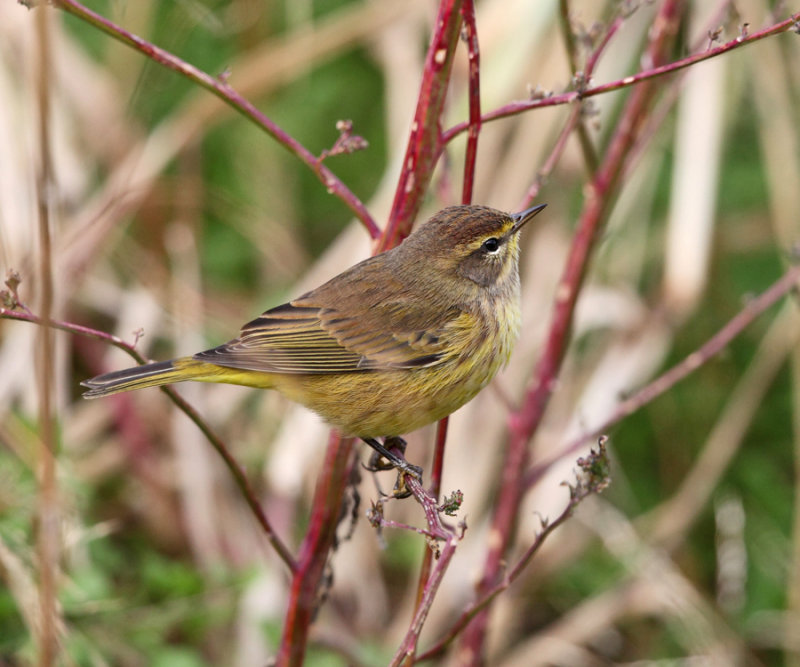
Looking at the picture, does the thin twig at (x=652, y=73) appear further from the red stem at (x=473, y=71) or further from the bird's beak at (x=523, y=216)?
the bird's beak at (x=523, y=216)

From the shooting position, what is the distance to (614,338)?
4.49 metres

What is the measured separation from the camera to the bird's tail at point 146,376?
245 centimetres

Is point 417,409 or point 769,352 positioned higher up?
point 769,352

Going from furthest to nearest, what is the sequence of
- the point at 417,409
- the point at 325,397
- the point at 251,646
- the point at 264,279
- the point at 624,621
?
1. the point at 264,279
2. the point at 624,621
3. the point at 251,646
4. the point at 325,397
5. the point at 417,409

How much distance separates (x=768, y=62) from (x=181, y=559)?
3.60m

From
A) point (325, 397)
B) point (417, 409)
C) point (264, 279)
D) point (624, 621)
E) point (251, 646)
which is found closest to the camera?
point (417, 409)

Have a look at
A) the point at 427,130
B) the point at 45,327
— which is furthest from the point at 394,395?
the point at 45,327

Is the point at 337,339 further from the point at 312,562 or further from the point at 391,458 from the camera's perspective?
the point at 312,562

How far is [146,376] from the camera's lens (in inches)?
99.3

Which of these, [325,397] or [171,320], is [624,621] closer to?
[325,397]

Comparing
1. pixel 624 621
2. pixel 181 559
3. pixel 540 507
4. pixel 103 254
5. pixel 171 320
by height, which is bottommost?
pixel 624 621

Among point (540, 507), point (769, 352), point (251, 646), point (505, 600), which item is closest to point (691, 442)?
point (769, 352)

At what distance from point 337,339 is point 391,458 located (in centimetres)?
55

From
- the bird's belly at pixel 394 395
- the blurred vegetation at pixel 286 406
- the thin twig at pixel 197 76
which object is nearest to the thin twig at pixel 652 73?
the thin twig at pixel 197 76
